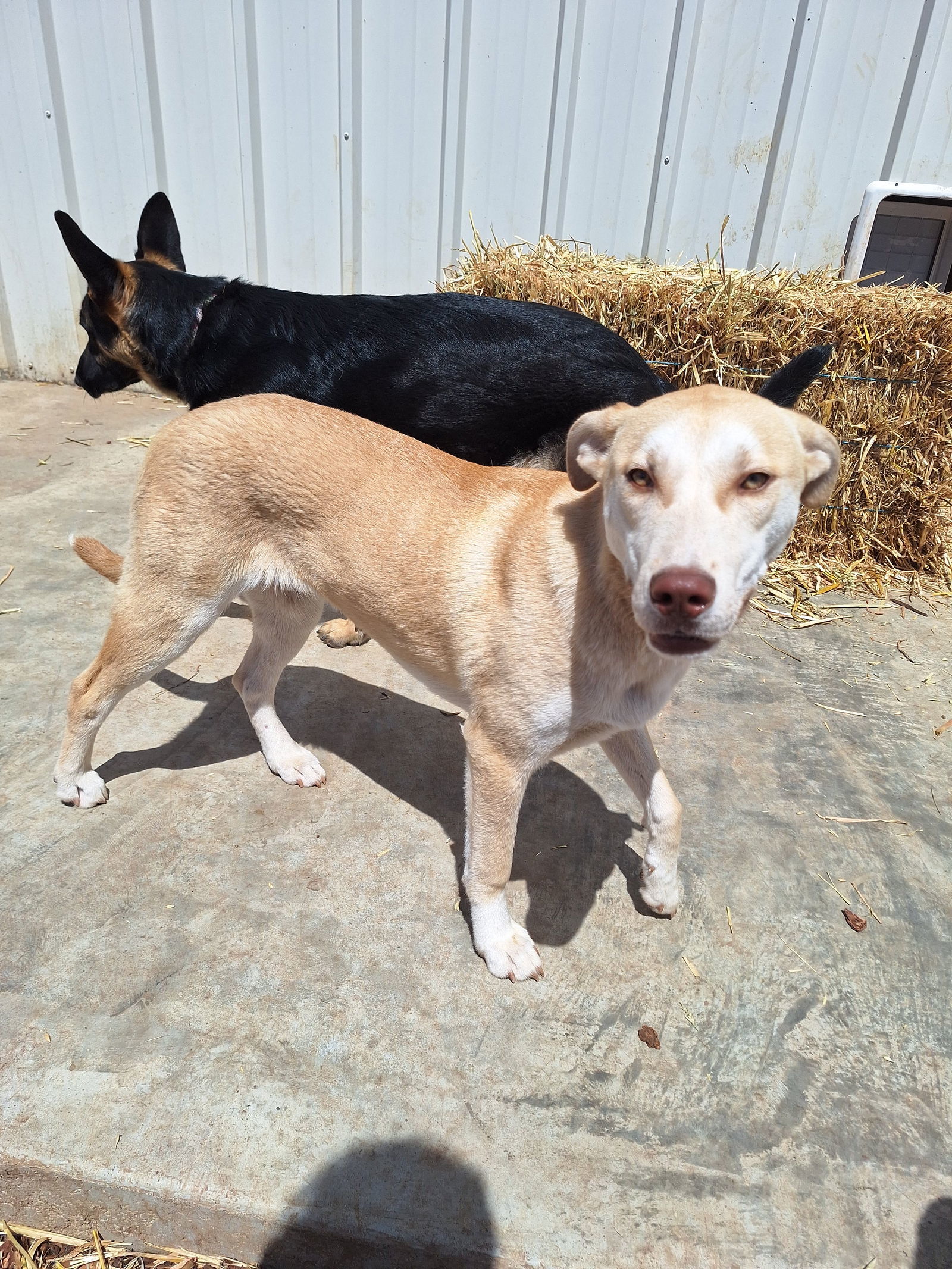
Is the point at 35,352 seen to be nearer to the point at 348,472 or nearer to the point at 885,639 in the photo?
the point at 348,472

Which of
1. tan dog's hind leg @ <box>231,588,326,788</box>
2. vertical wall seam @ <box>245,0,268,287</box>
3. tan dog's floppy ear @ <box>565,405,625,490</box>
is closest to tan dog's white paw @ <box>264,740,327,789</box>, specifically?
tan dog's hind leg @ <box>231,588,326,788</box>

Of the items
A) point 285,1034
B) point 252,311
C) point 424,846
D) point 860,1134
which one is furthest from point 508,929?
point 252,311

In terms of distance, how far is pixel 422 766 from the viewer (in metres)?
2.90

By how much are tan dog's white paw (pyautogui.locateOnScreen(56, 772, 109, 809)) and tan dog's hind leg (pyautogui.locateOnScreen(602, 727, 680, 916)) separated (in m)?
1.79

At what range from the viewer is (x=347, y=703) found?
3.27m

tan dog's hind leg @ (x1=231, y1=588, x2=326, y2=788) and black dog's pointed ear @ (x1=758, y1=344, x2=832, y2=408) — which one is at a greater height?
black dog's pointed ear @ (x1=758, y1=344, x2=832, y2=408)

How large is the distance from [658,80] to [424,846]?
5.86 meters

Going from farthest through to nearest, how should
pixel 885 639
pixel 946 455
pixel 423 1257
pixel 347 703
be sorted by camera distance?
pixel 946 455, pixel 885 639, pixel 347 703, pixel 423 1257

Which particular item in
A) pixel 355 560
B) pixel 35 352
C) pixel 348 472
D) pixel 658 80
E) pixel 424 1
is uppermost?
pixel 424 1

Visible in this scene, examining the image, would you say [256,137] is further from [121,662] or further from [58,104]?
[121,662]

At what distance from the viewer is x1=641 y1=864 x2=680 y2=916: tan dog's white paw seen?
227 cm

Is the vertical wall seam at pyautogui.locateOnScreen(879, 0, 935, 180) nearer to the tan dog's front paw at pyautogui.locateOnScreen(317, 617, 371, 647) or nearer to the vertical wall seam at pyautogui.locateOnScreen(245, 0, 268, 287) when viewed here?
the vertical wall seam at pyautogui.locateOnScreen(245, 0, 268, 287)

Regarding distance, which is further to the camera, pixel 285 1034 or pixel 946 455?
pixel 946 455

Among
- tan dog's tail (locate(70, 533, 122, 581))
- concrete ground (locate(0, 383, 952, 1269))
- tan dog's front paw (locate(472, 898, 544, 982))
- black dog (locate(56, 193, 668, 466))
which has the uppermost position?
black dog (locate(56, 193, 668, 466))
